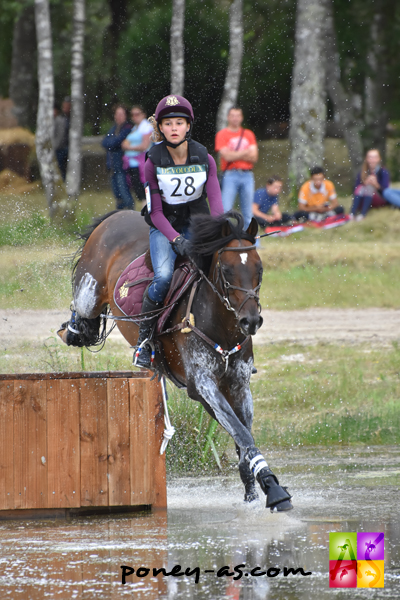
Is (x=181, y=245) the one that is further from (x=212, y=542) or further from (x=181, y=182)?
(x=212, y=542)

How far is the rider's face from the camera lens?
7.58 m

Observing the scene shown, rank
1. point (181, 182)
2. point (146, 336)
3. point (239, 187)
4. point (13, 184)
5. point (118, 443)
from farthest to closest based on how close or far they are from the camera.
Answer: point (13, 184) → point (239, 187) → point (146, 336) → point (181, 182) → point (118, 443)

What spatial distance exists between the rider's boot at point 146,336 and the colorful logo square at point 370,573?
2.96 meters

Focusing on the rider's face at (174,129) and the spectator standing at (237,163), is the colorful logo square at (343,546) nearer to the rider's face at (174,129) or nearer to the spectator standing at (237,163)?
the rider's face at (174,129)

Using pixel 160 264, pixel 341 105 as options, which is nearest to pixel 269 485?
pixel 160 264

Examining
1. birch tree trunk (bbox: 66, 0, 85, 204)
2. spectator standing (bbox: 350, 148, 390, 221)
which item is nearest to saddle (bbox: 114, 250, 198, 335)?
spectator standing (bbox: 350, 148, 390, 221)

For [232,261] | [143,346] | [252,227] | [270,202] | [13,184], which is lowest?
[143,346]

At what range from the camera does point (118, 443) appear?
7336 millimetres

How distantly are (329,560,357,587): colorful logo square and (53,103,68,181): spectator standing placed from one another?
64.3 ft

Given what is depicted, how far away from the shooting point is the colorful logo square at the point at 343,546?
557 cm

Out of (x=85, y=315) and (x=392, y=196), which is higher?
(x=392, y=196)

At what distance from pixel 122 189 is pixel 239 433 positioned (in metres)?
11.1

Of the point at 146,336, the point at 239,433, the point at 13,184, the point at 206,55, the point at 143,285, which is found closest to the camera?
the point at 239,433

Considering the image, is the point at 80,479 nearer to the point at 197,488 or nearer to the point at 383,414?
the point at 197,488
